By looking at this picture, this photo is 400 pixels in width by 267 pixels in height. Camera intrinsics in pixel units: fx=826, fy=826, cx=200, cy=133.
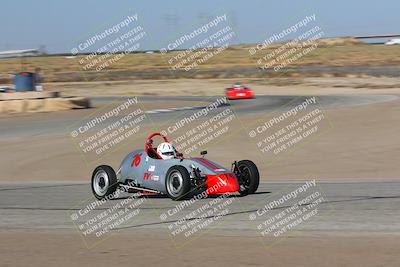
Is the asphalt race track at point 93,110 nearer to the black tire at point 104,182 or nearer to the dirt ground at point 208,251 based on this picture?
the black tire at point 104,182

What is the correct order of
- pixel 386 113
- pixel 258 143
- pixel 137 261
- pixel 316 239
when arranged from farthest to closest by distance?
pixel 386 113 → pixel 258 143 → pixel 316 239 → pixel 137 261

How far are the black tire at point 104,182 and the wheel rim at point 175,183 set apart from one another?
132cm

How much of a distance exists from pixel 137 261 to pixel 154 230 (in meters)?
2.07

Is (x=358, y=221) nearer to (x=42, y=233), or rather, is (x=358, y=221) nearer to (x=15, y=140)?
(x=42, y=233)

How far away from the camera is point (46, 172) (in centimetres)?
2062

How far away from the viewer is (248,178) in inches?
518

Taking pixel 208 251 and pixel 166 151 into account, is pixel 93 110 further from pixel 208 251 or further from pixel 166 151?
pixel 208 251

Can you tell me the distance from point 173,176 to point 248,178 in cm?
128

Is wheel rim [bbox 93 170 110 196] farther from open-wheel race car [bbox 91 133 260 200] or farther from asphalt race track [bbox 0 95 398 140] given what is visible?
asphalt race track [bbox 0 95 398 140]

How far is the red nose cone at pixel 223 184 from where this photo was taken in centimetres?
1257

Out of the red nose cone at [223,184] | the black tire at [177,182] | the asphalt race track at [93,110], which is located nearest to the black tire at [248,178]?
the red nose cone at [223,184]

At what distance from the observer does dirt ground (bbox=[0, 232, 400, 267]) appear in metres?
8.05

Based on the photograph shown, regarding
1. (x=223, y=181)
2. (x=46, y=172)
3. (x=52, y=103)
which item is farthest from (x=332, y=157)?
(x=52, y=103)

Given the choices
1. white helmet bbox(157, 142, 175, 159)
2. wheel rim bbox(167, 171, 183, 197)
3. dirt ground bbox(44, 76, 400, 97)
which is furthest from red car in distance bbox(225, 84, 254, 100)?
wheel rim bbox(167, 171, 183, 197)
